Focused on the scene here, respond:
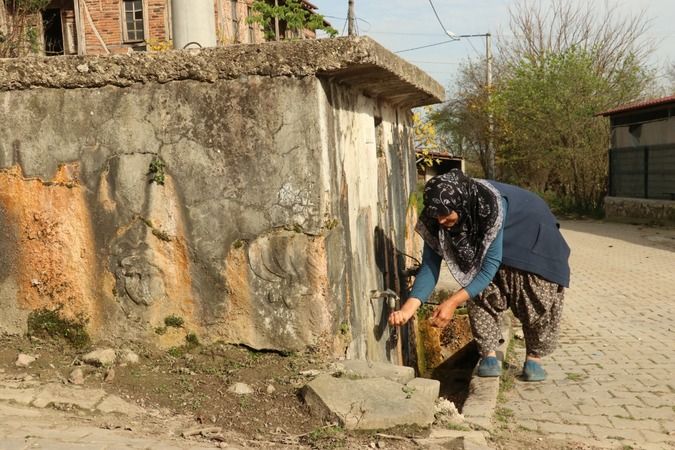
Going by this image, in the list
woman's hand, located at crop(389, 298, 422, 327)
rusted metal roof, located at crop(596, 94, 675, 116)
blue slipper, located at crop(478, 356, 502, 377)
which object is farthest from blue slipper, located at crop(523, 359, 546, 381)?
rusted metal roof, located at crop(596, 94, 675, 116)

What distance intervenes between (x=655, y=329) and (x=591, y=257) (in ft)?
20.4

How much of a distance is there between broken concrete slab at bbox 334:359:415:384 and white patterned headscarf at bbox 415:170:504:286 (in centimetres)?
80

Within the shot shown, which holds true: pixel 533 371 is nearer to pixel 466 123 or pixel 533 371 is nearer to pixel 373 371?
pixel 373 371

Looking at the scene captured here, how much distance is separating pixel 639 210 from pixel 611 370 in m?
15.3

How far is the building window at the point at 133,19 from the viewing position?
24109 mm

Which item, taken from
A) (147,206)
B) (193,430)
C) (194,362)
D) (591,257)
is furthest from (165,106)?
(591,257)

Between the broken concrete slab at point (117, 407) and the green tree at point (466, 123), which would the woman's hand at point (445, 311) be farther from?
the green tree at point (466, 123)

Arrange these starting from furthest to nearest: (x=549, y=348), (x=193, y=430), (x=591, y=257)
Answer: (x=591, y=257) → (x=549, y=348) → (x=193, y=430)

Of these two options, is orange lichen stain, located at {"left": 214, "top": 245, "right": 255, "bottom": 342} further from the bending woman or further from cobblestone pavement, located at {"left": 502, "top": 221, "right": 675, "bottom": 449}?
cobblestone pavement, located at {"left": 502, "top": 221, "right": 675, "bottom": 449}

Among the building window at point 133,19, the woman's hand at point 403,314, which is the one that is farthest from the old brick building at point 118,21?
the woman's hand at point 403,314

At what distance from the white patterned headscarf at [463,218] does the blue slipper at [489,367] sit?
78 centimetres

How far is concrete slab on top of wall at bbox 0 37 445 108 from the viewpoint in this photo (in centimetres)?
347

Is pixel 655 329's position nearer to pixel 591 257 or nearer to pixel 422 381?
pixel 422 381

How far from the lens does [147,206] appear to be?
3711mm
